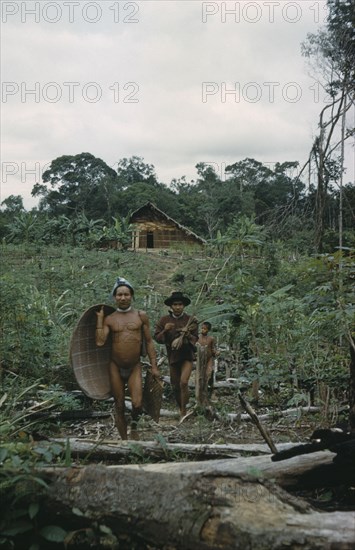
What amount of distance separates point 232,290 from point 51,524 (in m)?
4.05

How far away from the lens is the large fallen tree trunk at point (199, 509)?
224 cm

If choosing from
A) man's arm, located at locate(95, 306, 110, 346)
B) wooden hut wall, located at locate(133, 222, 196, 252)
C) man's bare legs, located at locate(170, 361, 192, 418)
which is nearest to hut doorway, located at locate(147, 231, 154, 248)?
wooden hut wall, located at locate(133, 222, 196, 252)

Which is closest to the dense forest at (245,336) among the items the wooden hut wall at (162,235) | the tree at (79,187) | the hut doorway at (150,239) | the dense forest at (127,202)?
the dense forest at (127,202)

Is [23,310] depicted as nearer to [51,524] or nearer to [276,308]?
[276,308]

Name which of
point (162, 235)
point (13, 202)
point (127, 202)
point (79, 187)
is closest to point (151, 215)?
point (162, 235)

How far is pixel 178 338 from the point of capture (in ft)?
20.6

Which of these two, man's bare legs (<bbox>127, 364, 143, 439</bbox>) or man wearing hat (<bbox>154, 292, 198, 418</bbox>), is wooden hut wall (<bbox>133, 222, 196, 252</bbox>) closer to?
man wearing hat (<bbox>154, 292, 198, 418</bbox>)

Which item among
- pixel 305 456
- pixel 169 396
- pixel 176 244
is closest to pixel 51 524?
pixel 305 456

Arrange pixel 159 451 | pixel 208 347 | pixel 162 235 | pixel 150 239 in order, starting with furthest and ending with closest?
pixel 150 239 < pixel 162 235 < pixel 208 347 < pixel 159 451

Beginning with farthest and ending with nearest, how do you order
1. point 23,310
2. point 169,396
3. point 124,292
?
point 169,396 < point 23,310 < point 124,292

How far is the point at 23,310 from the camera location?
285 inches

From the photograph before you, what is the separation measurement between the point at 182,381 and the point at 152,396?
87 cm

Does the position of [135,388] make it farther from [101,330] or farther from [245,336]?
[245,336]

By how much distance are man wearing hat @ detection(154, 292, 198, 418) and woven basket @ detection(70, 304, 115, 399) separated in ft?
3.56
